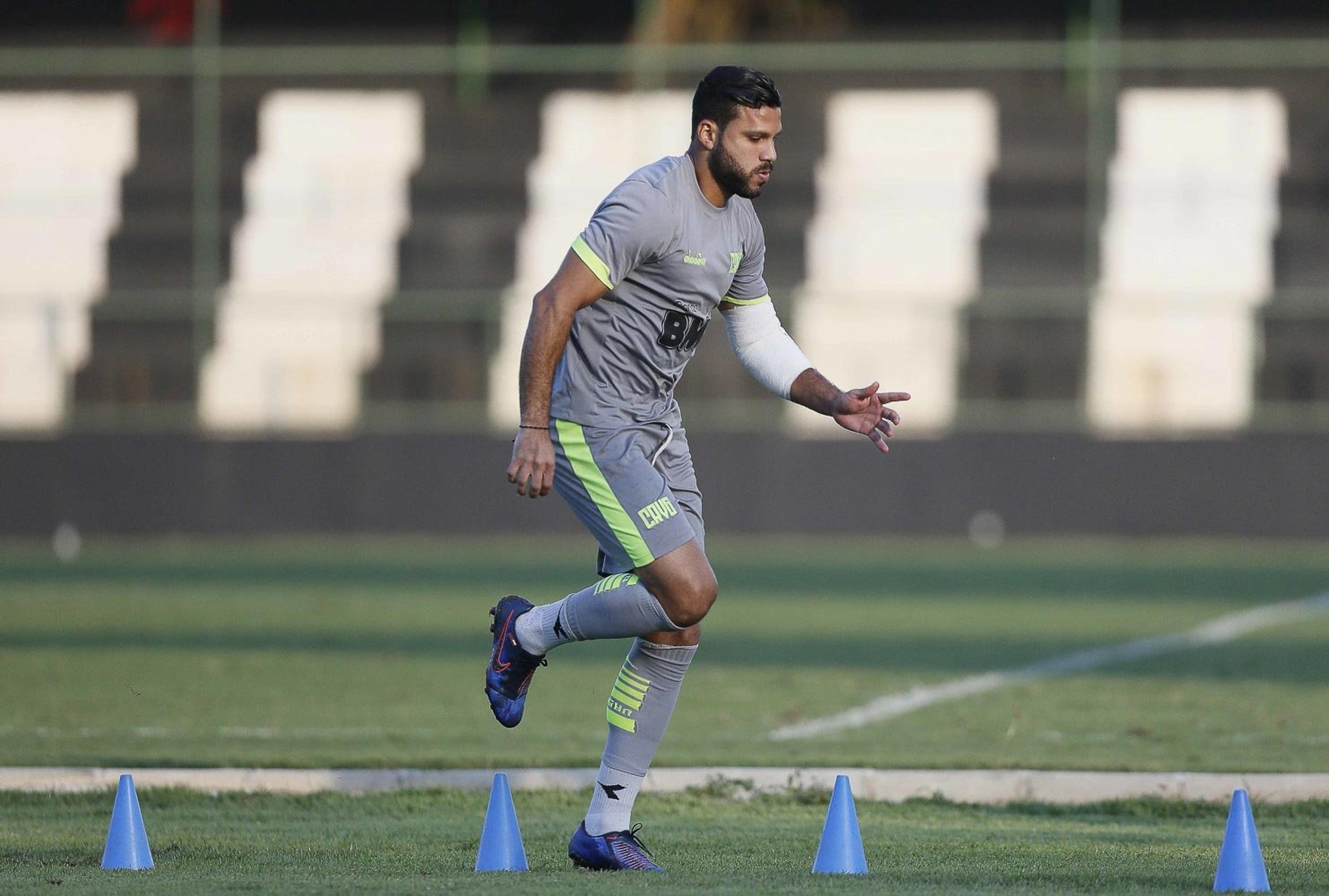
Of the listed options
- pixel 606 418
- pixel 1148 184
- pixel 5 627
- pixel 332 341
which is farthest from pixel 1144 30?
pixel 606 418

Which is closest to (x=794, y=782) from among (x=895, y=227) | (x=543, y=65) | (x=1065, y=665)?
(x=1065, y=665)

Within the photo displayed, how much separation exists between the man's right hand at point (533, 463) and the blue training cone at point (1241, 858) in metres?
1.95

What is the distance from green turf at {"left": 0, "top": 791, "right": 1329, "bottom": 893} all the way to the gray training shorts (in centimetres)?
90

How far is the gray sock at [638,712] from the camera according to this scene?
586cm

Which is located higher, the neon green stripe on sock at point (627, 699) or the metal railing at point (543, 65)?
the metal railing at point (543, 65)

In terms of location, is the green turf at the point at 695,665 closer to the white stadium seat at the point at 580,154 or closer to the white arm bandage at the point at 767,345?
the white arm bandage at the point at 767,345

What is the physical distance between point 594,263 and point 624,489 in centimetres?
63

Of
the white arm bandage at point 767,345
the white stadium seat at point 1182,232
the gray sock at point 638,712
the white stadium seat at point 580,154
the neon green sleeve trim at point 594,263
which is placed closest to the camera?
the neon green sleeve trim at point 594,263

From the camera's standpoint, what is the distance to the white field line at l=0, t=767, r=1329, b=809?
7.18 metres

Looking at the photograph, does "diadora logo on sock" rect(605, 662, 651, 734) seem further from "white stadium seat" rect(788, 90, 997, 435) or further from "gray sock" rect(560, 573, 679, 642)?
"white stadium seat" rect(788, 90, 997, 435)

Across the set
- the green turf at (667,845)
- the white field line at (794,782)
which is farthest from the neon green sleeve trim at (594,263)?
the white field line at (794,782)

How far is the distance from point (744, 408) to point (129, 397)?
7.20m

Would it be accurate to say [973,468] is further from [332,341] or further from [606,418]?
[606,418]

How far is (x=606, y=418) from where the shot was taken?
19.2 ft
